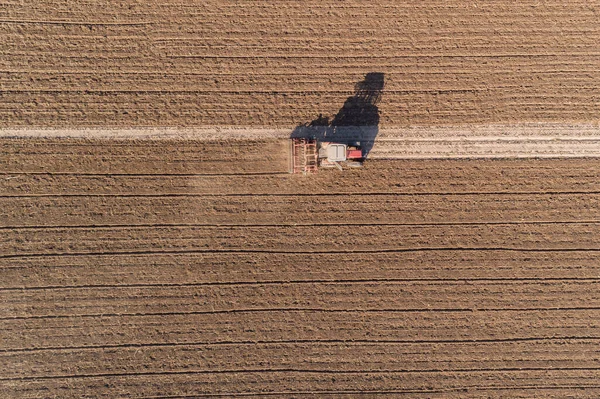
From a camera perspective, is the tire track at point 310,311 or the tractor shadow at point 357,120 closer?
the tire track at point 310,311

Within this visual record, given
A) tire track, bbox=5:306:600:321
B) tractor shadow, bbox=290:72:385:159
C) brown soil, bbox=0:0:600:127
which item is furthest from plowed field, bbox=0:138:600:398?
brown soil, bbox=0:0:600:127

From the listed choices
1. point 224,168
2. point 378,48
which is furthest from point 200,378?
point 378,48

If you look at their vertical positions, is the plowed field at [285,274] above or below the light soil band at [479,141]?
below

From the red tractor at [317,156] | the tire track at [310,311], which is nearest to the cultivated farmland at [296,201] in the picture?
the tire track at [310,311]

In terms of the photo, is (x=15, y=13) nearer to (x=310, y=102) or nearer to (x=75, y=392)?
(x=310, y=102)

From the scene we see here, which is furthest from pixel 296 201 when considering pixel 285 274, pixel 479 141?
pixel 479 141

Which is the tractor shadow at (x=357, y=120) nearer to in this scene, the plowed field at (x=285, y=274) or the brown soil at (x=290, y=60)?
the brown soil at (x=290, y=60)

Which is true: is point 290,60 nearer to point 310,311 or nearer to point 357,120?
point 357,120
